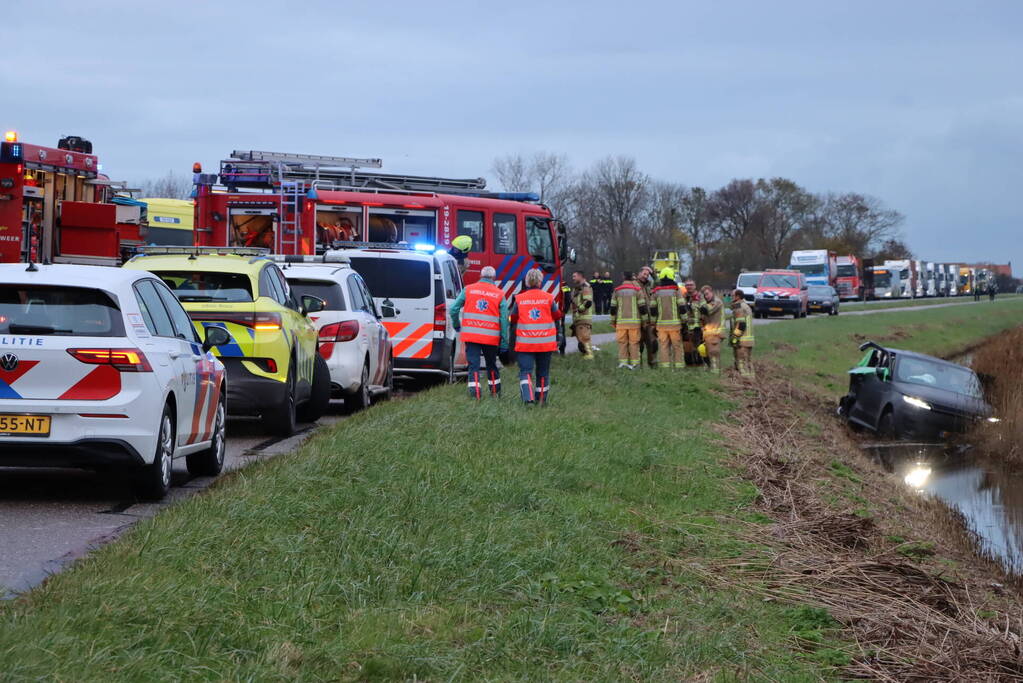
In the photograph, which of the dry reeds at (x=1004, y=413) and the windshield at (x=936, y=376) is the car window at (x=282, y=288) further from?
the dry reeds at (x=1004, y=413)

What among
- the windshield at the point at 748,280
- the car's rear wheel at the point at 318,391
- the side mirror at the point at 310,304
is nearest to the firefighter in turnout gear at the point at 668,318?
the car's rear wheel at the point at 318,391

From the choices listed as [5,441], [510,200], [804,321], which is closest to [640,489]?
[5,441]

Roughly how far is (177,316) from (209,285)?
2880mm

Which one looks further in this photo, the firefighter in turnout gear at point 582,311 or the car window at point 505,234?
the car window at point 505,234

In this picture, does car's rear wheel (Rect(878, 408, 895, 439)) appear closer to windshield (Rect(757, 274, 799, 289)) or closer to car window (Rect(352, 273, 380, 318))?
car window (Rect(352, 273, 380, 318))

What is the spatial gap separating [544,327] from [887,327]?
141 feet

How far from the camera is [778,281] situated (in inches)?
2418

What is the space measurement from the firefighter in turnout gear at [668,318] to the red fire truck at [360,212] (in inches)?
111

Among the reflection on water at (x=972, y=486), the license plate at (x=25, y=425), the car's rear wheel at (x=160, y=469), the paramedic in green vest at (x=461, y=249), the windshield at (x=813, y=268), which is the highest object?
the windshield at (x=813, y=268)

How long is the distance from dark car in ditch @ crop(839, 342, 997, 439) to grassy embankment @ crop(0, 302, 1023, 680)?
11.9m

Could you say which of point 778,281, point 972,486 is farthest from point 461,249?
point 778,281

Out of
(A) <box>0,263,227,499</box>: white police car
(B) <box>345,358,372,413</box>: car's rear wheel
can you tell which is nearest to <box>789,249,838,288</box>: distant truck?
(B) <box>345,358,372,413</box>: car's rear wheel

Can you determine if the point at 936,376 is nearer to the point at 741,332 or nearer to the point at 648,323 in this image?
the point at 741,332

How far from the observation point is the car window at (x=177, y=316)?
1020 cm
